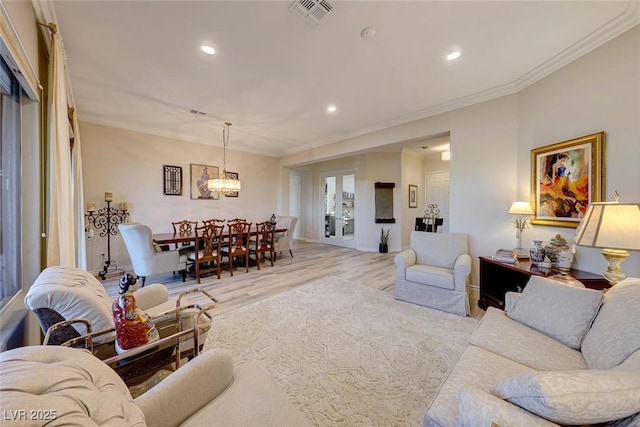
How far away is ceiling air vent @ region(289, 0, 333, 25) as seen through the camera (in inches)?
72.6

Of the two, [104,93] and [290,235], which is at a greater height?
[104,93]

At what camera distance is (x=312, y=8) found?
1.89 metres

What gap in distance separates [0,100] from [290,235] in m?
4.30

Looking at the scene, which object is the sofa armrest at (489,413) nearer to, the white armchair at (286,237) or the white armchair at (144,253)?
the white armchair at (144,253)

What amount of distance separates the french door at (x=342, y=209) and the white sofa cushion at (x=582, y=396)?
5985 millimetres

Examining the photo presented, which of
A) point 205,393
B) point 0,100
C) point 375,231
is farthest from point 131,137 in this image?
point 375,231

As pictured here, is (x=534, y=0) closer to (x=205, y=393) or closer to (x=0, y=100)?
(x=205, y=393)

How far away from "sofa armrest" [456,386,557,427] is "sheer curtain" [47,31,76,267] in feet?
9.24

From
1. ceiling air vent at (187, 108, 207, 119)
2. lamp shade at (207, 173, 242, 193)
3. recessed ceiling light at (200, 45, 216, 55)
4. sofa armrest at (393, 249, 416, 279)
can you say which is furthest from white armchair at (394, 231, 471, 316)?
ceiling air vent at (187, 108, 207, 119)

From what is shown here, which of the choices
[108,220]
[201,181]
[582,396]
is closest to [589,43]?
[582,396]

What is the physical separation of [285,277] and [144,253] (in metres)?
2.13

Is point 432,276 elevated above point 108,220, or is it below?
below

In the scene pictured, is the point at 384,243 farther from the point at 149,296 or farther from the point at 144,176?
the point at 144,176

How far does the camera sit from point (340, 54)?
2.48 meters
